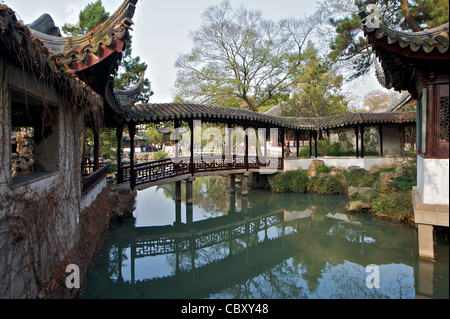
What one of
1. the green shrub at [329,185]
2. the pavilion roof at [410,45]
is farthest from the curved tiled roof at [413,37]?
the green shrub at [329,185]

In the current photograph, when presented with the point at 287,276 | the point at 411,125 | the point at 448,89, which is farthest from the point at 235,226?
the point at 411,125

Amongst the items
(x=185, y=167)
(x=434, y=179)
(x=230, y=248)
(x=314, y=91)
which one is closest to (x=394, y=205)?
(x=434, y=179)

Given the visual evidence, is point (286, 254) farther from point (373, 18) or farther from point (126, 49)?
point (126, 49)

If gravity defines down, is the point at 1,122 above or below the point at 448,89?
below

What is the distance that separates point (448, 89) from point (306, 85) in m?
15.0

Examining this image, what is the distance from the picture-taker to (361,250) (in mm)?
6023

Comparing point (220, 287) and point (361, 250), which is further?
point (361, 250)

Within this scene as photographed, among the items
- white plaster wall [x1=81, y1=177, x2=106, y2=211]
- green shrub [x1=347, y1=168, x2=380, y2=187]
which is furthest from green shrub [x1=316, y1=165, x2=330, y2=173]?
white plaster wall [x1=81, y1=177, x2=106, y2=211]

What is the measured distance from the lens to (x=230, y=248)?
264 inches

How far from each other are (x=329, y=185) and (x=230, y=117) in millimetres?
4995

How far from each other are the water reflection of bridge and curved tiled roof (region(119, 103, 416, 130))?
3202 mm

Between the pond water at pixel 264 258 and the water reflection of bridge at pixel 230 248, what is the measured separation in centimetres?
2

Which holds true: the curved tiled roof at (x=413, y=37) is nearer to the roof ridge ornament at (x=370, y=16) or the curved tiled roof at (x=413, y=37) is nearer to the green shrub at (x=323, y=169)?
the roof ridge ornament at (x=370, y=16)

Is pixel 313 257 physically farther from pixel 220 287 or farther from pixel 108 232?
pixel 108 232
